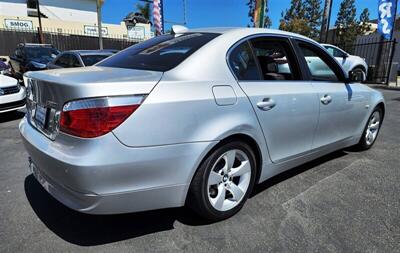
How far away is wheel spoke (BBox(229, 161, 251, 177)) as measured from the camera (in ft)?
9.09

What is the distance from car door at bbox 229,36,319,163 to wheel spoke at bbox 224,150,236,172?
0.37 meters

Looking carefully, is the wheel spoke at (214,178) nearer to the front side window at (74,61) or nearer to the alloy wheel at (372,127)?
the alloy wheel at (372,127)

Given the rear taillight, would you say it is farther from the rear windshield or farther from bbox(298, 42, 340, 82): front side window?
bbox(298, 42, 340, 82): front side window

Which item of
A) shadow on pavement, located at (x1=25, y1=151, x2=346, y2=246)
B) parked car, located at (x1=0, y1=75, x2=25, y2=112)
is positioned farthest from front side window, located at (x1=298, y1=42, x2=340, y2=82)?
parked car, located at (x1=0, y1=75, x2=25, y2=112)

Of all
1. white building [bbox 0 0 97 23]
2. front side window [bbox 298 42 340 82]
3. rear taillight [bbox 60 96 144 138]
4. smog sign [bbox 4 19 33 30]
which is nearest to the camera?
rear taillight [bbox 60 96 144 138]

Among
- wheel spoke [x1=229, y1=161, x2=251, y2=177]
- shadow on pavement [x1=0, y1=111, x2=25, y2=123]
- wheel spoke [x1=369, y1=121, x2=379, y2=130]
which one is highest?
wheel spoke [x1=229, y1=161, x2=251, y2=177]

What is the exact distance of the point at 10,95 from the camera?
21.4ft

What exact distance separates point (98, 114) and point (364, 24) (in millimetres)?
48359

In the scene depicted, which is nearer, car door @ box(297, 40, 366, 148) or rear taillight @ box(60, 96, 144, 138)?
rear taillight @ box(60, 96, 144, 138)

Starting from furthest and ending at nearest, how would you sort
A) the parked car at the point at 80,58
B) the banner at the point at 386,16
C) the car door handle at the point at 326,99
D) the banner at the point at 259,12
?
the banner at the point at 259,12
the banner at the point at 386,16
the parked car at the point at 80,58
the car door handle at the point at 326,99

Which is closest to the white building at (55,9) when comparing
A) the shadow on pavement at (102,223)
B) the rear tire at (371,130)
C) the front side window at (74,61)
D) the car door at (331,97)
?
the front side window at (74,61)

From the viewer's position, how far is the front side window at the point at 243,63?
2752mm

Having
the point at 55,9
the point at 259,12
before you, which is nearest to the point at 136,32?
the point at 55,9

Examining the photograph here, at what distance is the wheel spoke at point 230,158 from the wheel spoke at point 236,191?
0.59 ft
